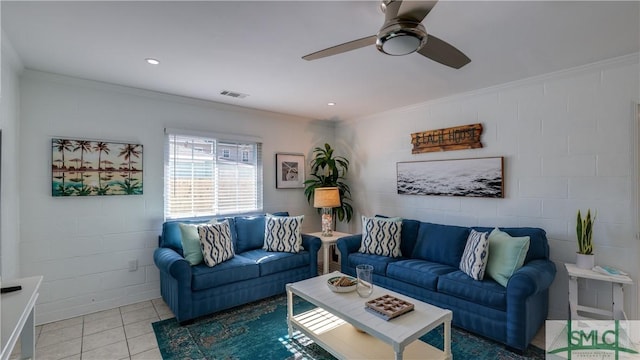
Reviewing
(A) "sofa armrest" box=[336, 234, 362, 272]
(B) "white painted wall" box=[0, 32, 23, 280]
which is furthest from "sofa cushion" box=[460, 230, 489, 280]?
(B) "white painted wall" box=[0, 32, 23, 280]

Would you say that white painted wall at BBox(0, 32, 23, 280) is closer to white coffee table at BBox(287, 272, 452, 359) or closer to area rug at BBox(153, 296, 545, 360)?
area rug at BBox(153, 296, 545, 360)

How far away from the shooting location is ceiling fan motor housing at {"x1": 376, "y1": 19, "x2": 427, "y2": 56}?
1.51 m

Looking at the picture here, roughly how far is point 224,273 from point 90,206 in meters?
1.60

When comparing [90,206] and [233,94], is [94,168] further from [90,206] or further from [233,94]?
[233,94]

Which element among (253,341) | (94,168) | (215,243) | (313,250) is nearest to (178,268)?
(215,243)

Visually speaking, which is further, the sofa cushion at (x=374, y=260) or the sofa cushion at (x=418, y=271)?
the sofa cushion at (x=374, y=260)

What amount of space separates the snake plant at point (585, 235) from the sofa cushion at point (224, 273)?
3.04m

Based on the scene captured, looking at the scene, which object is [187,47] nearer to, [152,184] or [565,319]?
[152,184]

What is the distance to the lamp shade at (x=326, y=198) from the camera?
4.13 m

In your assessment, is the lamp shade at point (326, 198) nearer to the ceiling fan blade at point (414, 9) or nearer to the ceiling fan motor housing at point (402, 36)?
the ceiling fan motor housing at point (402, 36)

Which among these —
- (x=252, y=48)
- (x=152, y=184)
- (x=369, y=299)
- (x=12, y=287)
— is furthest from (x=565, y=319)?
(x=152, y=184)

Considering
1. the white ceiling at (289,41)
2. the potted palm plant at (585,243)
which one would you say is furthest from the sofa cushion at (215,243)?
the potted palm plant at (585,243)

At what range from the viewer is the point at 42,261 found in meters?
2.86

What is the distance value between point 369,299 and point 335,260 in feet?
8.75
